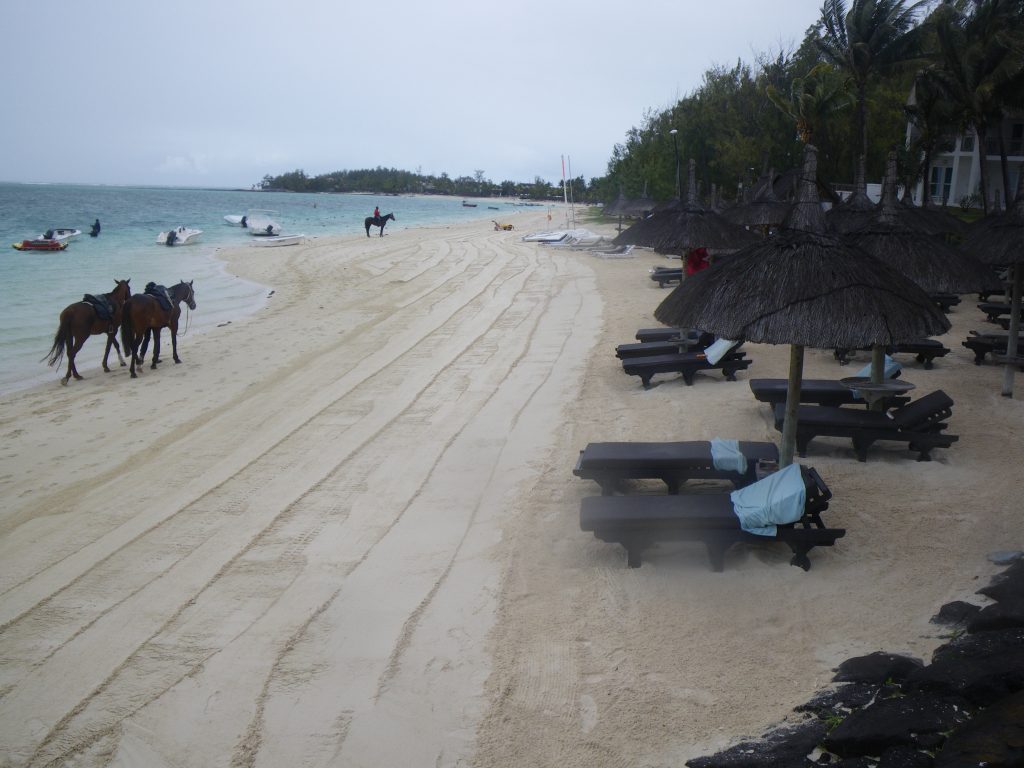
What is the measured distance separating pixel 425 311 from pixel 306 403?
7055 mm

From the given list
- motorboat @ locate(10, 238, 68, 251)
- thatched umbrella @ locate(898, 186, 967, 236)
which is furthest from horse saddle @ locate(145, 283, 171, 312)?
motorboat @ locate(10, 238, 68, 251)

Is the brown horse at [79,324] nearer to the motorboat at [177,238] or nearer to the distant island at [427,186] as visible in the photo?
the motorboat at [177,238]

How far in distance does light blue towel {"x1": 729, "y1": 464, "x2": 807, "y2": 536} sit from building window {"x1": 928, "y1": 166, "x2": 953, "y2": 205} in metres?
35.1

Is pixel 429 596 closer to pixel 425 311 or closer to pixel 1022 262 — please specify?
pixel 1022 262

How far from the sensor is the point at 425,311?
A: 16547 millimetres

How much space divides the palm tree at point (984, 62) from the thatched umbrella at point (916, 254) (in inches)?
624

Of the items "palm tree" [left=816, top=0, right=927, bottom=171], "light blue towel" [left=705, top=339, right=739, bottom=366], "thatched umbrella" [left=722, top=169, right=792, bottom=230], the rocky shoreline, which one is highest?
"palm tree" [left=816, top=0, right=927, bottom=171]

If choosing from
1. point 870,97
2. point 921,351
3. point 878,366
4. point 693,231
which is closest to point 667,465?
point 878,366

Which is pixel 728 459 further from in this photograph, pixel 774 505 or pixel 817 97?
pixel 817 97

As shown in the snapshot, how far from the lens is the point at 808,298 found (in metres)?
5.43

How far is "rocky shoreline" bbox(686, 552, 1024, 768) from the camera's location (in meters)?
2.92

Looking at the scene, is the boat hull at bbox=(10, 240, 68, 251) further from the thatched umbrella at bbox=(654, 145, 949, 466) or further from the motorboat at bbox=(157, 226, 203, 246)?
the thatched umbrella at bbox=(654, 145, 949, 466)

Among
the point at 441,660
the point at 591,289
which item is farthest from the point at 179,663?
the point at 591,289

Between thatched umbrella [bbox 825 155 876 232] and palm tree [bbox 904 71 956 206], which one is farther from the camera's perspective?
palm tree [bbox 904 71 956 206]
